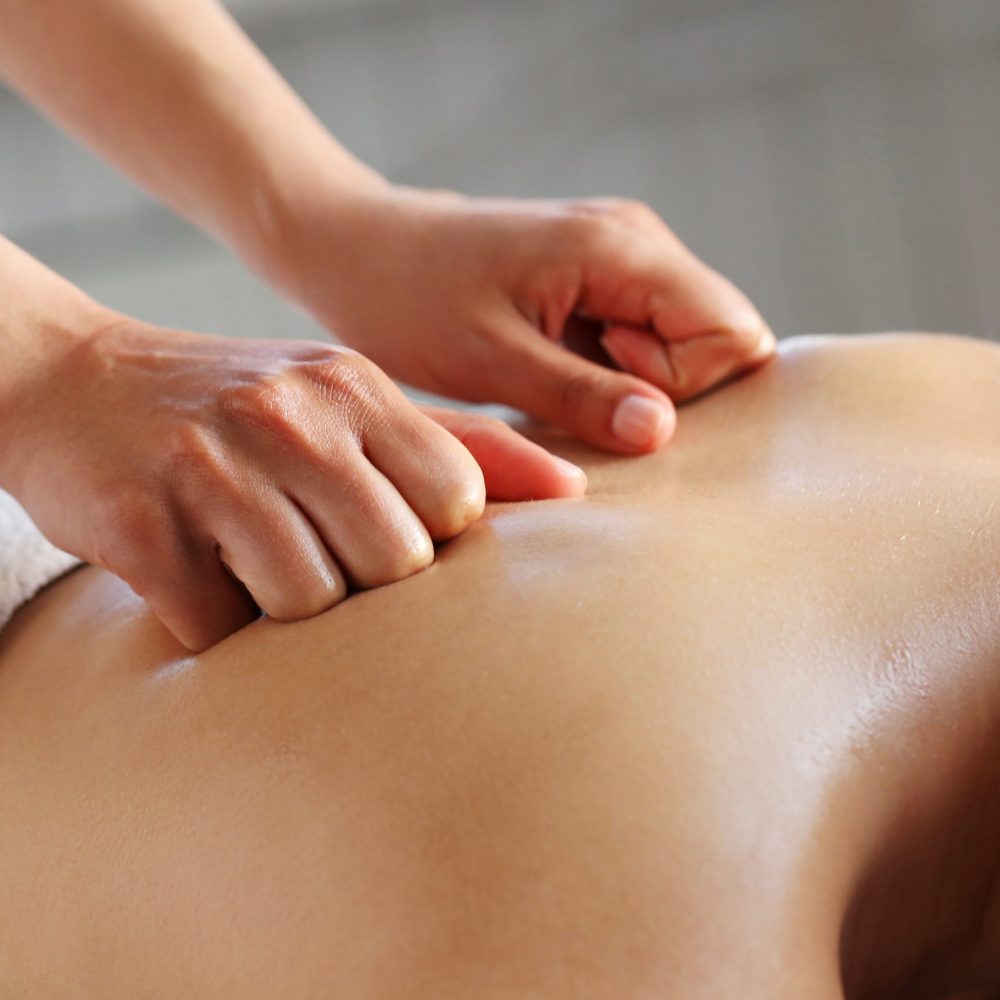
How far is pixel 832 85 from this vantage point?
2619 mm

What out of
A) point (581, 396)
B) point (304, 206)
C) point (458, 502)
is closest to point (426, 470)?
point (458, 502)

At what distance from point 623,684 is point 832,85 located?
2.43 metres

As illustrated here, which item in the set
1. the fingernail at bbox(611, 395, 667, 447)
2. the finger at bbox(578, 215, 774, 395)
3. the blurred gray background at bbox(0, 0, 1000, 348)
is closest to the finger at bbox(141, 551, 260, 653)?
the fingernail at bbox(611, 395, 667, 447)

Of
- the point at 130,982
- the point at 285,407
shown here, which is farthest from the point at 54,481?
the point at 130,982

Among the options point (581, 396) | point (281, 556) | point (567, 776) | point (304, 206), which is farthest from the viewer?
point (304, 206)

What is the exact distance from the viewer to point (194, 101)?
0.97 metres

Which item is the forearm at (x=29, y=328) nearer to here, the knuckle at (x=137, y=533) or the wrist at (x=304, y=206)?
the knuckle at (x=137, y=533)

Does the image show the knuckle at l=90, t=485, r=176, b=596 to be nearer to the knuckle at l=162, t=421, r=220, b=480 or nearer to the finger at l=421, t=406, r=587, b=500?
the knuckle at l=162, t=421, r=220, b=480

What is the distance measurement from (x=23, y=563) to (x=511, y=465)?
279mm

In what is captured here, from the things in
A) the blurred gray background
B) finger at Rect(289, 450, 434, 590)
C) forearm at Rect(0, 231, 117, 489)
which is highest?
forearm at Rect(0, 231, 117, 489)

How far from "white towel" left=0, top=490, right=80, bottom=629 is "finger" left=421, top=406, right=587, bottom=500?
235mm

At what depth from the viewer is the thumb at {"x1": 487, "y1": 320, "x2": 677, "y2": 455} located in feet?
2.43

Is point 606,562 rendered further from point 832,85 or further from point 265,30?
point 265,30

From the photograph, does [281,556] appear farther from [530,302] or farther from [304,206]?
[304,206]
